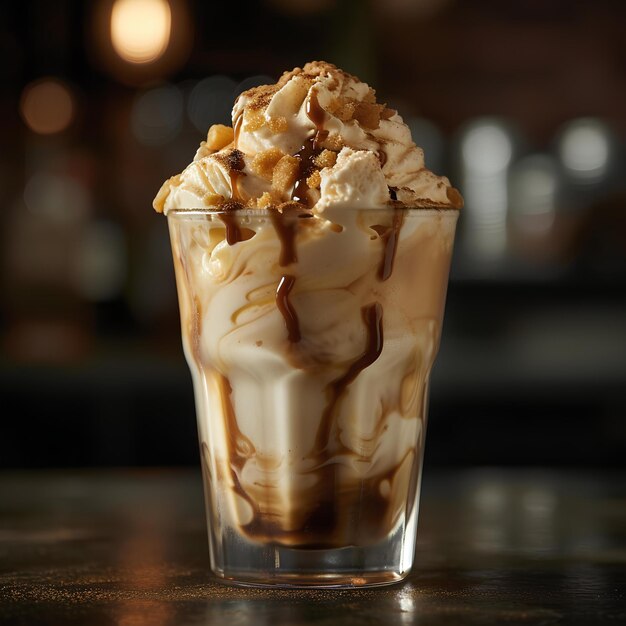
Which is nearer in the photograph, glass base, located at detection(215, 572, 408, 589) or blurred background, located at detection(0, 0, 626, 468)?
glass base, located at detection(215, 572, 408, 589)

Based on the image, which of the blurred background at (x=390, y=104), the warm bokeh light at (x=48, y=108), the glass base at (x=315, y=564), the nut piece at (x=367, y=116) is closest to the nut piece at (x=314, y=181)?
the nut piece at (x=367, y=116)

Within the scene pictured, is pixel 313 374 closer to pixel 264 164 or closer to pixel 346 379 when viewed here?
pixel 346 379

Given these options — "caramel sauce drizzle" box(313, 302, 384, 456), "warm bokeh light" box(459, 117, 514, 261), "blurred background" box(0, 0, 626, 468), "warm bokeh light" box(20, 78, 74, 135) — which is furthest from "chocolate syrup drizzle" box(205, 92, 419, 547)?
"warm bokeh light" box(20, 78, 74, 135)

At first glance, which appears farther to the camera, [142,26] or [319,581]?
[142,26]

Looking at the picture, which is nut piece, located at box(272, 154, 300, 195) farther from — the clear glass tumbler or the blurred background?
the blurred background

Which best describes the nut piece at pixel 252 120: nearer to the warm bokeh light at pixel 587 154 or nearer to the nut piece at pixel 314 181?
the nut piece at pixel 314 181

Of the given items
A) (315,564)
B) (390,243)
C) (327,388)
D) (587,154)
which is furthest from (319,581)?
(587,154)

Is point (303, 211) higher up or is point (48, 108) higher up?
point (48, 108)

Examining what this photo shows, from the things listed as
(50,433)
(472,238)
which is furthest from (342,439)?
(472,238)
